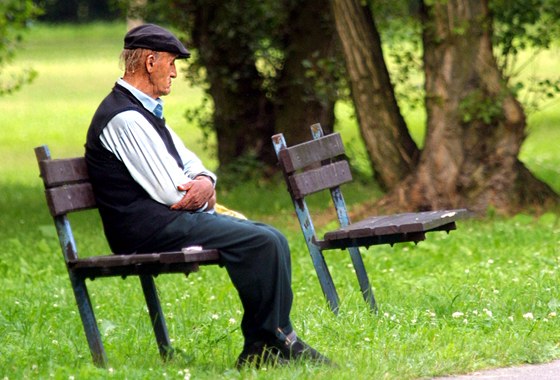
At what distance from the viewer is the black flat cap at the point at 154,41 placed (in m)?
5.92

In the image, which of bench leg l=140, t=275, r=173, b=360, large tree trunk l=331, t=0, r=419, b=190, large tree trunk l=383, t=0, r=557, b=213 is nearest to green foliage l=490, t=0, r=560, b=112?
large tree trunk l=383, t=0, r=557, b=213

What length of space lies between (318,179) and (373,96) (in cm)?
561

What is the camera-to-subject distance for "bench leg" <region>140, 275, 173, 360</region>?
6.28 meters

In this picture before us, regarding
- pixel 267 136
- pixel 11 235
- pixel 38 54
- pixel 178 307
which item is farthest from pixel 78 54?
pixel 178 307

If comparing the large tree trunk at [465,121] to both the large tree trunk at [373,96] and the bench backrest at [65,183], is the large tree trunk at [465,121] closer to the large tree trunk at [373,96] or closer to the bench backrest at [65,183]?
the large tree trunk at [373,96]

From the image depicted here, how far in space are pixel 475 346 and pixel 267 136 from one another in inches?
423

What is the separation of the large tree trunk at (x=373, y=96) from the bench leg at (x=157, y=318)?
21.5 feet

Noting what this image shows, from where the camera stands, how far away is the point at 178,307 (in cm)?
789

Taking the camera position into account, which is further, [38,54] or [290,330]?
[38,54]

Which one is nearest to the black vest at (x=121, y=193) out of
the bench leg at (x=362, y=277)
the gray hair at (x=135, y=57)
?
the gray hair at (x=135, y=57)

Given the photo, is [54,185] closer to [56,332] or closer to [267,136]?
[56,332]

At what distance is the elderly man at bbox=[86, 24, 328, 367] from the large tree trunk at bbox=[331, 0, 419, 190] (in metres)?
6.76

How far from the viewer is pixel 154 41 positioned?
5.92 m

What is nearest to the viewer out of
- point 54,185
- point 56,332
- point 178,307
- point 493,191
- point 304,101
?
point 54,185
